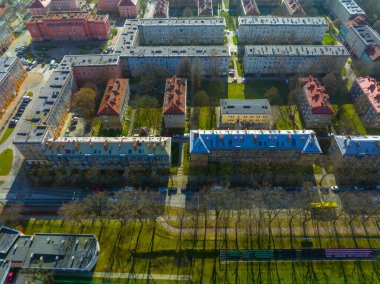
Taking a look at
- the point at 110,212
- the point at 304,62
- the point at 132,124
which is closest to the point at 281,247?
the point at 110,212

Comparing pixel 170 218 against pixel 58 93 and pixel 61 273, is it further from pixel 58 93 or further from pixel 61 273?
pixel 58 93

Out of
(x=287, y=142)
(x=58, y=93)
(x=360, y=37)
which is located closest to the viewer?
(x=287, y=142)

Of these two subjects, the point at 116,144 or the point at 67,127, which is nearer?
the point at 116,144

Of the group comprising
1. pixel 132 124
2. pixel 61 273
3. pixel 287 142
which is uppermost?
pixel 287 142

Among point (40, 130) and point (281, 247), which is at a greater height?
point (40, 130)

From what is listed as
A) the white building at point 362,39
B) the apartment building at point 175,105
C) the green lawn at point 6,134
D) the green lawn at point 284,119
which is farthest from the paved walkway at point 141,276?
the white building at point 362,39

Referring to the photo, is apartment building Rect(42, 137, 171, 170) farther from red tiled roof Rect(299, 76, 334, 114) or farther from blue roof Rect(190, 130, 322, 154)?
red tiled roof Rect(299, 76, 334, 114)

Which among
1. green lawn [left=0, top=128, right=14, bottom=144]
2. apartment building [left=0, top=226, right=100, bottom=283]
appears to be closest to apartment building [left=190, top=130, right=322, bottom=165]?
apartment building [left=0, top=226, right=100, bottom=283]
